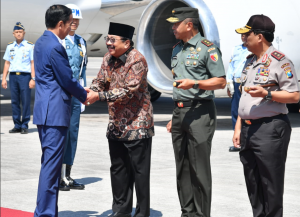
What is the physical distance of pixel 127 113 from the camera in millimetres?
4523

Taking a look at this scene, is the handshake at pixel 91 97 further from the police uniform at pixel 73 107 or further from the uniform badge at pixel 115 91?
the police uniform at pixel 73 107

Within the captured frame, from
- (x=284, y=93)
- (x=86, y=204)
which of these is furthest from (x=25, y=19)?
(x=284, y=93)

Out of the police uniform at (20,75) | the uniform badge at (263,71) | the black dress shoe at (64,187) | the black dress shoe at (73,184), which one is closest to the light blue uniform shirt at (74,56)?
the black dress shoe at (73,184)

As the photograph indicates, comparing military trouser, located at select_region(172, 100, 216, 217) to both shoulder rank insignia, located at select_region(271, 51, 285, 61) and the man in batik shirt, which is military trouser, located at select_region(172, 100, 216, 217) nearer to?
the man in batik shirt

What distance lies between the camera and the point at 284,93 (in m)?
3.70

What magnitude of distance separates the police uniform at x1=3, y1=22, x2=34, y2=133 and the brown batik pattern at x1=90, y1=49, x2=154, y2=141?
16.2 ft

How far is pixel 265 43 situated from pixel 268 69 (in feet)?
0.63

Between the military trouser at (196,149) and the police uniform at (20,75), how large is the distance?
523 centimetres

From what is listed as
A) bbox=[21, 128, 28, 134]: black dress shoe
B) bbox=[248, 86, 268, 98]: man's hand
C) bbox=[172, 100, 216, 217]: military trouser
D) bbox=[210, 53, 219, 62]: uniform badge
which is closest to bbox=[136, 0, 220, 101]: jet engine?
bbox=[21, 128, 28, 134]: black dress shoe

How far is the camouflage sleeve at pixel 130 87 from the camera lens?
4406 mm

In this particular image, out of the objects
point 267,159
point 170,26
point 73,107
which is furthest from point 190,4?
point 267,159

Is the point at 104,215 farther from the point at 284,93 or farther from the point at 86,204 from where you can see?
the point at 284,93

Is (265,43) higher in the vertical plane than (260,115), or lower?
higher

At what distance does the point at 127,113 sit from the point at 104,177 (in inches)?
69.6
